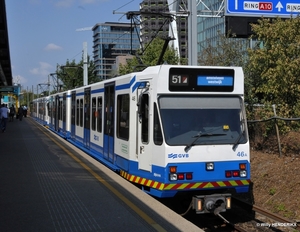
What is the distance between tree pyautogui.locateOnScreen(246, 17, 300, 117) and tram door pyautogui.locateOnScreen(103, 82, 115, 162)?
4.87 meters

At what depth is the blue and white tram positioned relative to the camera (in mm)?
8523

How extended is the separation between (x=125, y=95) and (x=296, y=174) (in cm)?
467

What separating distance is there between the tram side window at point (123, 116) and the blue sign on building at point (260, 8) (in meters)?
8.62

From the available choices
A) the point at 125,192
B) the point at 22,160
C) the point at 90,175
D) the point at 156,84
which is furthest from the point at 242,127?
the point at 22,160

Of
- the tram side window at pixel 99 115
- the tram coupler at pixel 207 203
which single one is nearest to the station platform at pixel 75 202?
the tram coupler at pixel 207 203

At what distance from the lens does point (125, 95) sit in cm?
1056

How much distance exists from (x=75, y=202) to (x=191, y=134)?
2447 mm

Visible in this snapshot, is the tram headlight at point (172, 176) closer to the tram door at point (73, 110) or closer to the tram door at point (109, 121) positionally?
the tram door at point (109, 121)

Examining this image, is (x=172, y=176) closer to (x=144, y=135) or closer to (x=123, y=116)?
(x=144, y=135)

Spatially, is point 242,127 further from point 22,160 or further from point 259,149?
point 22,160

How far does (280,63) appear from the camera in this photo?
1359 cm

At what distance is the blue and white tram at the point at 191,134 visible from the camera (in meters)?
8.52

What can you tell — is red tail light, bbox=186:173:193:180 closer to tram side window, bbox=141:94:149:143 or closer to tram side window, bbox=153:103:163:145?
tram side window, bbox=153:103:163:145

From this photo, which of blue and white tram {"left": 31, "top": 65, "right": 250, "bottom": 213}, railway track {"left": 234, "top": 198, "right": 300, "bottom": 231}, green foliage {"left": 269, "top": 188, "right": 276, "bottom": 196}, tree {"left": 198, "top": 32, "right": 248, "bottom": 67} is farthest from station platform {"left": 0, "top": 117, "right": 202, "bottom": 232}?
tree {"left": 198, "top": 32, "right": 248, "bottom": 67}
